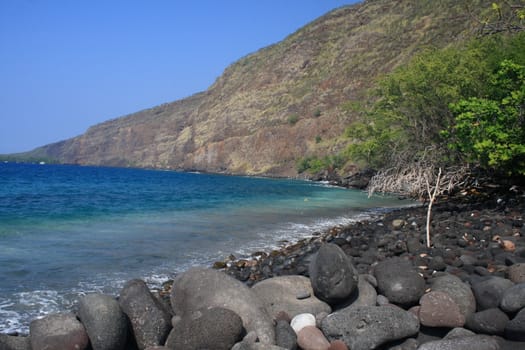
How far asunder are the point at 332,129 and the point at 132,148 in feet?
263

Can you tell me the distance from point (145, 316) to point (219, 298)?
1.07m

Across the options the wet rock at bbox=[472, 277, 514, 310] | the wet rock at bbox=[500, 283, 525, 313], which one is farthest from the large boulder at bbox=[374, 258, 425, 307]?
the wet rock at bbox=[500, 283, 525, 313]

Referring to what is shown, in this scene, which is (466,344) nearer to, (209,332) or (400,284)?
(400,284)

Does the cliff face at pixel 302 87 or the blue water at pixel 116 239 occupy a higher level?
the cliff face at pixel 302 87

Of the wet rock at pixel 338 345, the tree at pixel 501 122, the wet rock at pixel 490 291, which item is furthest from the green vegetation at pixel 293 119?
the wet rock at pixel 338 345

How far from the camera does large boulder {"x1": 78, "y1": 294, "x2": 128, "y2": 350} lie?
5926 millimetres

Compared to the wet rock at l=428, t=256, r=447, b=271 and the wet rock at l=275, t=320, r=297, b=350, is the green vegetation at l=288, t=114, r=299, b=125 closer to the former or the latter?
the wet rock at l=428, t=256, r=447, b=271

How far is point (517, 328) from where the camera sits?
5.56 metres

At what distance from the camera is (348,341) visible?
5875mm

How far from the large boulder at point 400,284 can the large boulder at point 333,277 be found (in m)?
0.50

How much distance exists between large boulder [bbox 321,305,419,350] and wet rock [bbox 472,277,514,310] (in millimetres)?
1088

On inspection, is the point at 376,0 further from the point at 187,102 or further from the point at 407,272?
the point at 407,272

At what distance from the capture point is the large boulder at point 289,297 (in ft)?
22.9

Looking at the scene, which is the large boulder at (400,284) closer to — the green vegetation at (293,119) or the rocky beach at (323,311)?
the rocky beach at (323,311)
